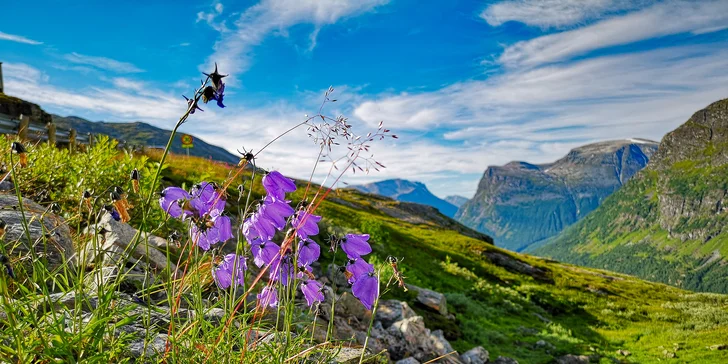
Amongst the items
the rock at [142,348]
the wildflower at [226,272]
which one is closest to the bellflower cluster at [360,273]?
the wildflower at [226,272]

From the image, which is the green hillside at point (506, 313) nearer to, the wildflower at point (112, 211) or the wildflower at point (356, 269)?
Answer: the wildflower at point (112, 211)

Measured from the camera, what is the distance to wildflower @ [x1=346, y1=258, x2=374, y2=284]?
319 centimetres

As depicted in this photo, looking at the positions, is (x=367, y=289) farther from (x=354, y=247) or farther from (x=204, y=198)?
(x=204, y=198)

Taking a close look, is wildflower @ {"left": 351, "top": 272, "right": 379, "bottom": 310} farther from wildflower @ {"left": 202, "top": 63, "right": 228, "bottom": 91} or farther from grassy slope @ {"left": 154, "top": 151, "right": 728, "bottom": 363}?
grassy slope @ {"left": 154, "top": 151, "right": 728, "bottom": 363}

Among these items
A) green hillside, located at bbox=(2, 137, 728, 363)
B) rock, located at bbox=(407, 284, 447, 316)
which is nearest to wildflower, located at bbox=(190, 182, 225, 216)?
green hillside, located at bbox=(2, 137, 728, 363)

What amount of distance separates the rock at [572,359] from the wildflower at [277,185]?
16484mm

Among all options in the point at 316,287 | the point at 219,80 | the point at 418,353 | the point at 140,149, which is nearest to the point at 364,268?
the point at 316,287

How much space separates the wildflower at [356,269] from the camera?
319 cm

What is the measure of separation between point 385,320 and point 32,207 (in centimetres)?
832

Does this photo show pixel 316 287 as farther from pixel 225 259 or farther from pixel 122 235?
pixel 122 235

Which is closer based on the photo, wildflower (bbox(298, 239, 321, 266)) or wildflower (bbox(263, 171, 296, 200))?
wildflower (bbox(263, 171, 296, 200))

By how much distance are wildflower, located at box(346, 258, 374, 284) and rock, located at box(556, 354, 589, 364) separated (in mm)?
15858

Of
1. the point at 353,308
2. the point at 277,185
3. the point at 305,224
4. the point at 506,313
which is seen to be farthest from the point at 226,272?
the point at 506,313

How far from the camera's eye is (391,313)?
39.9 ft
